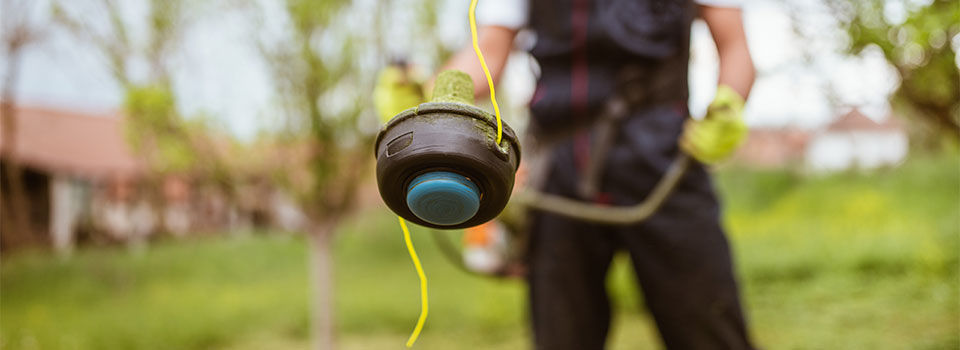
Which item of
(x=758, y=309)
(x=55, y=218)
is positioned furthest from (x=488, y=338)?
(x=55, y=218)

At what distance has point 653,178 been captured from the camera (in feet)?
5.36

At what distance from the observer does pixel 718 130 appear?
4.74 feet

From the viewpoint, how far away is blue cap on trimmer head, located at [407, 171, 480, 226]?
30.5 inches

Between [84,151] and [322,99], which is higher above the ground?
[322,99]

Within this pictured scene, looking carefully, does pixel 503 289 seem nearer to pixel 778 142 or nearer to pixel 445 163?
pixel 445 163

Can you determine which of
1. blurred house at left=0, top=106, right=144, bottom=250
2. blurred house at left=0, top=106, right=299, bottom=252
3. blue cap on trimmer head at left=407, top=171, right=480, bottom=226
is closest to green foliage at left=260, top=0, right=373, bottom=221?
blue cap on trimmer head at left=407, top=171, right=480, bottom=226

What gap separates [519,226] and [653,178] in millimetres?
402

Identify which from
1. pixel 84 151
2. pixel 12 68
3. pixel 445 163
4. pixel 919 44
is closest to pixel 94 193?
pixel 84 151

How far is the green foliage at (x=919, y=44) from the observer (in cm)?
171

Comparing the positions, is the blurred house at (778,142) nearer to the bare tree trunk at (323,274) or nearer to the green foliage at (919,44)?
the green foliage at (919,44)

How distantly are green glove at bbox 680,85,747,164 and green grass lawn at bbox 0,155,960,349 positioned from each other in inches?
96.9

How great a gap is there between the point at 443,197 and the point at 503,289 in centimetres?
518

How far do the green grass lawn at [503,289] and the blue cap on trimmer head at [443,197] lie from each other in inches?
129

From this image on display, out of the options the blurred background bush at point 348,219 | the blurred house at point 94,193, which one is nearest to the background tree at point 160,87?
the blurred background bush at point 348,219
